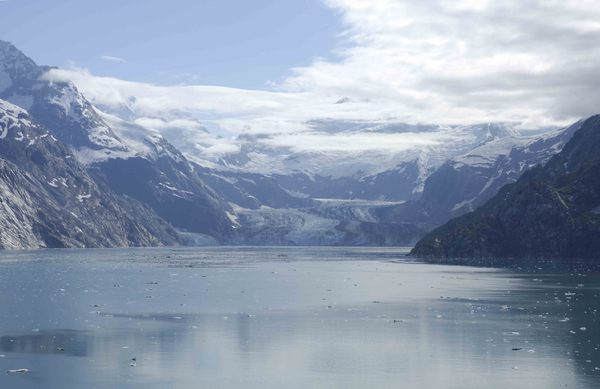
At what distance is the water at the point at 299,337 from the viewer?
7550cm

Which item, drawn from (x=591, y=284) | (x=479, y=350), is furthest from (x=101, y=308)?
(x=591, y=284)

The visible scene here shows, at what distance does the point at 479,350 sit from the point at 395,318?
90.8 feet

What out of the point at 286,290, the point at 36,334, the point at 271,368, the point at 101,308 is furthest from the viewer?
the point at 286,290

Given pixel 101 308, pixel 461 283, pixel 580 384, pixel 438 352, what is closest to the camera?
pixel 580 384

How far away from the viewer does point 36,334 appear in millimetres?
98500

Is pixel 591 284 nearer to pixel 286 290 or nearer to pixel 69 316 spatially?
pixel 286 290

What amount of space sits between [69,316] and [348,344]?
41.8m

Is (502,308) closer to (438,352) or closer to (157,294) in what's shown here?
(438,352)

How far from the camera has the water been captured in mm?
75500

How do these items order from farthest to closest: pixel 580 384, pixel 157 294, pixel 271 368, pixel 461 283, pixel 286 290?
1. pixel 461 283
2. pixel 286 290
3. pixel 157 294
4. pixel 271 368
5. pixel 580 384

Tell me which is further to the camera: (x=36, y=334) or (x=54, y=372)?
(x=36, y=334)

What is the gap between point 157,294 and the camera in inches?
6063

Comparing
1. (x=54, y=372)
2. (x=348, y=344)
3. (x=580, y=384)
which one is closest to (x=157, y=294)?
(x=348, y=344)

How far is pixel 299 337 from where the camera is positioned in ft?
322
